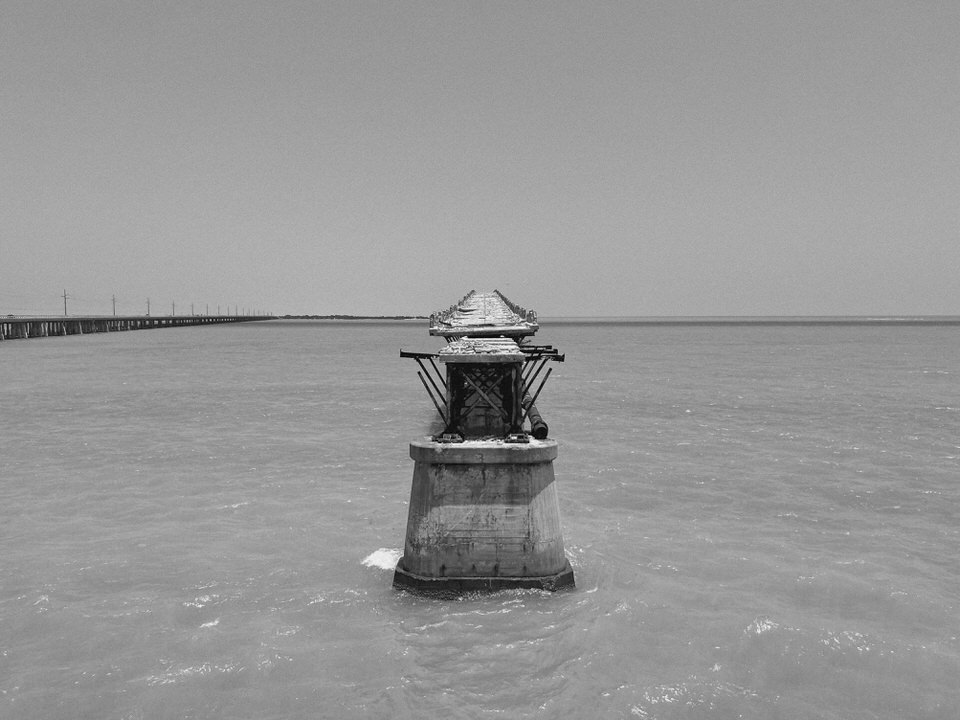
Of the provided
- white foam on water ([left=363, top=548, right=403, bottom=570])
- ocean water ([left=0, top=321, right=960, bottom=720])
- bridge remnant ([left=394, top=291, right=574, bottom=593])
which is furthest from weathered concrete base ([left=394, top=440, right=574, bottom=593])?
white foam on water ([left=363, top=548, right=403, bottom=570])

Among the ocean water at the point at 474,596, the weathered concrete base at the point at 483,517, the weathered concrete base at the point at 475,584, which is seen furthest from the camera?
the weathered concrete base at the point at 475,584

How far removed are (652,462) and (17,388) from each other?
50.8 metres

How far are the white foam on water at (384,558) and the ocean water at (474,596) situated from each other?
9 cm

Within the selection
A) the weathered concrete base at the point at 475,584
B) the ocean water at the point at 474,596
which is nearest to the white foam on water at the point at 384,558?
the ocean water at the point at 474,596

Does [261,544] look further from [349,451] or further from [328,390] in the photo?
[328,390]

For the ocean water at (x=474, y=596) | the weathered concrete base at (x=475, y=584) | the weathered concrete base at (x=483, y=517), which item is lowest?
the ocean water at (x=474, y=596)

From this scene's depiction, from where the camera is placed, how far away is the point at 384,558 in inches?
640

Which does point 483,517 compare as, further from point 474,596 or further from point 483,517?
point 474,596

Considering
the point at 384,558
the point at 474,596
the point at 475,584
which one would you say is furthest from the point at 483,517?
the point at 384,558

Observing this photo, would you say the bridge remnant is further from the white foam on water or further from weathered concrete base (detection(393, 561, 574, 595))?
the white foam on water

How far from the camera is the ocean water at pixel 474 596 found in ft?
35.3

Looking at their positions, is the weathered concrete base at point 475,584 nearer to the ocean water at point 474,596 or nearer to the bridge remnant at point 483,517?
the bridge remnant at point 483,517

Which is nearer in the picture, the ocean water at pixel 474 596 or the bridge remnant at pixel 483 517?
the ocean water at pixel 474 596

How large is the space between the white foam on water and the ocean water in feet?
0.29
